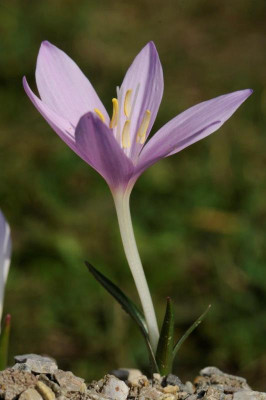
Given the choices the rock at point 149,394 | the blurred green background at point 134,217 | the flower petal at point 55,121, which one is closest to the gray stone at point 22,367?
the rock at point 149,394

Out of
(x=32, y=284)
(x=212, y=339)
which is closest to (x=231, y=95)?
(x=212, y=339)

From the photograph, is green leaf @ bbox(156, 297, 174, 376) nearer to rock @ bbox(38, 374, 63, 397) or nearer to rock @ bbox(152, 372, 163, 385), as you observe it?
rock @ bbox(152, 372, 163, 385)

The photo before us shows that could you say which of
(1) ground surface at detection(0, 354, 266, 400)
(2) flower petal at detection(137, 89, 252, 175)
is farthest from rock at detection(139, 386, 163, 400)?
(2) flower petal at detection(137, 89, 252, 175)

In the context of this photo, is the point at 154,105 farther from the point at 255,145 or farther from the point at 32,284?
the point at 255,145

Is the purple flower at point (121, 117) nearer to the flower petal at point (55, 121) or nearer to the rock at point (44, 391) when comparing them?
the flower petal at point (55, 121)

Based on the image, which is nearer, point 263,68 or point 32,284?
point 32,284

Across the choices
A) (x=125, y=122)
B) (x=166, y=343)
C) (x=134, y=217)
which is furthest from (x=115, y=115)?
(x=134, y=217)
